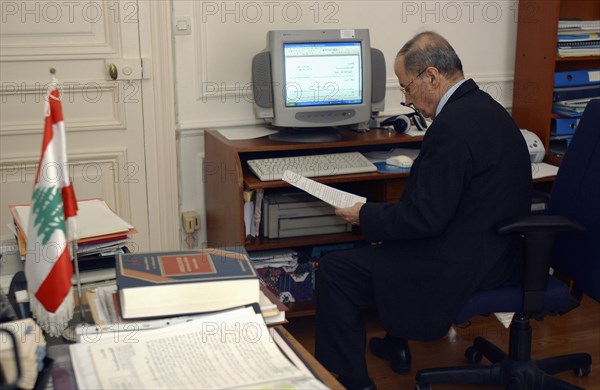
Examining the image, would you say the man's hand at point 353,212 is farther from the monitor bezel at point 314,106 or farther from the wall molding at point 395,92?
the wall molding at point 395,92

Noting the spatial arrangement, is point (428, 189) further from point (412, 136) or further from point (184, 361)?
point (184, 361)

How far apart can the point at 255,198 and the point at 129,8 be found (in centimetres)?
95

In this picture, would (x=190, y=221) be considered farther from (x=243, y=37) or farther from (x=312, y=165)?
(x=243, y=37)

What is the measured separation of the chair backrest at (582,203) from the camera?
241 cm

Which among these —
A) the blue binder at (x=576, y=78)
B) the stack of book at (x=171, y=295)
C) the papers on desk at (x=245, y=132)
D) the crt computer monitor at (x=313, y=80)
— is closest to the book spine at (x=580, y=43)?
the blue binder at (x=576, y=78)

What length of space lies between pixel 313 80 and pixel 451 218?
1001 mm

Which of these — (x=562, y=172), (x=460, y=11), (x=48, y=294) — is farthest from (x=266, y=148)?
(x=48, y=294)

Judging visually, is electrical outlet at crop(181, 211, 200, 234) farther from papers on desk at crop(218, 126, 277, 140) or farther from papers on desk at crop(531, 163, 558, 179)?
papers on desk at crop(531, 163, 558, 179)

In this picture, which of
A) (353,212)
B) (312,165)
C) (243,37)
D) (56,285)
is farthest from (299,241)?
(56,285)

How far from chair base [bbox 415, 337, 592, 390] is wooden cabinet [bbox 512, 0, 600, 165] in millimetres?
1079

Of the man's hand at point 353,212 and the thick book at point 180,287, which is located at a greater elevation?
the thick book at point 180,287

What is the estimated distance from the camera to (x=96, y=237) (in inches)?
74.0

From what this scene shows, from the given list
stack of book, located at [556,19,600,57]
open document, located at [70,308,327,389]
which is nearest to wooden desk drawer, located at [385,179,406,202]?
stack of book, located at [556,19,600,57]

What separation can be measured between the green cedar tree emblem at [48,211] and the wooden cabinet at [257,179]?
1.52m
